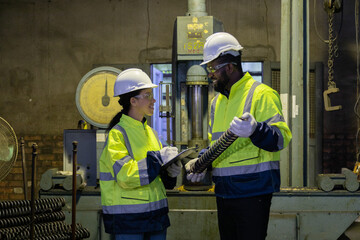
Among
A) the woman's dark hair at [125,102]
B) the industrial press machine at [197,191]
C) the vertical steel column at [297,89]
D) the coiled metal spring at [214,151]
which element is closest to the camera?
the coiled metal spring at [214,151]

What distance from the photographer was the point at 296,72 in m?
3.92

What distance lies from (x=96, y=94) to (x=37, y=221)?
4.57ft

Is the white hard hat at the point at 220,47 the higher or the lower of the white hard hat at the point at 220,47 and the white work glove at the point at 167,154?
the higher

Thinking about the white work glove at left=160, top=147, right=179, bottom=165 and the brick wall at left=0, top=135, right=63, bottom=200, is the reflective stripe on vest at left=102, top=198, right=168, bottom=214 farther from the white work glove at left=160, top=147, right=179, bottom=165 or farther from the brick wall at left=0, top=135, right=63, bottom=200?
the brick wall at left=0, top=135, right=63, bottom=200

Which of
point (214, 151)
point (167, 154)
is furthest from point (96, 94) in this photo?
point (214, 151)

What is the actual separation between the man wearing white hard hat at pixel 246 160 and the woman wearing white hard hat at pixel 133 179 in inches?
11.2

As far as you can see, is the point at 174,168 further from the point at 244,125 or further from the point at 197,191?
the point at 197,191

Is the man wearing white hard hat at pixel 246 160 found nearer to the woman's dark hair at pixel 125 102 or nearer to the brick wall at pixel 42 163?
the woman's dark hair at pixel 125 102

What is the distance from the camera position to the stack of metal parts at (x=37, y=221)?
112 inches

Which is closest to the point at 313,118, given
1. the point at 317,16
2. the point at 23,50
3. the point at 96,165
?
the point at 317,16

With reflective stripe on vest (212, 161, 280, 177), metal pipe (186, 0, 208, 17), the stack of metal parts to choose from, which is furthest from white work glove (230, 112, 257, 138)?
metal pipe (186, 0, 208, 17)

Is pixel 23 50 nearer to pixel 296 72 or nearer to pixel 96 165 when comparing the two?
pixel 96 165

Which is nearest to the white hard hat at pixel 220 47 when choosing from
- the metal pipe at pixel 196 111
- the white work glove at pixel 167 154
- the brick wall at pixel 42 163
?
the white work glove at pixel 167 154

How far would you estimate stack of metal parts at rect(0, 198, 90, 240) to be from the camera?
2.85 metres
